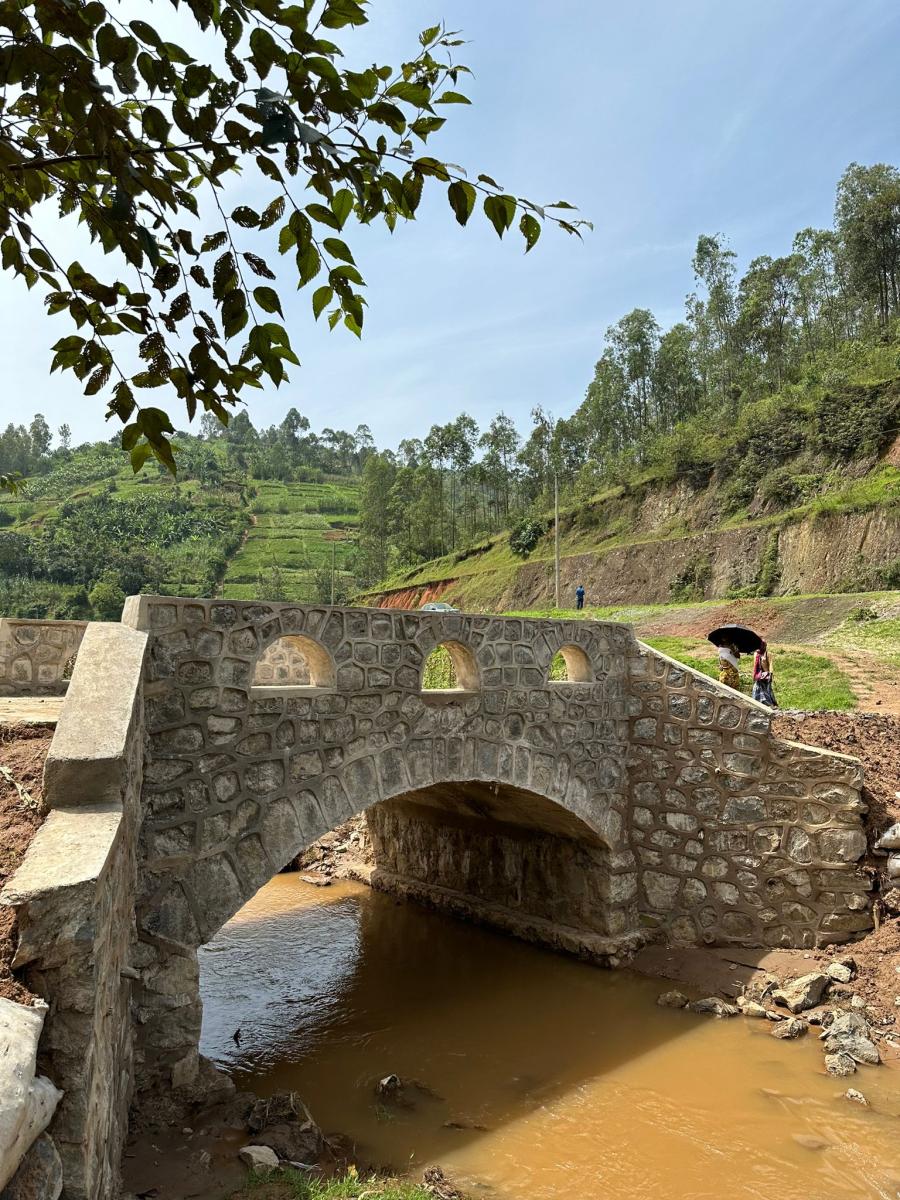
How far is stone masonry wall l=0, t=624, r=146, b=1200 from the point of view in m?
2.72

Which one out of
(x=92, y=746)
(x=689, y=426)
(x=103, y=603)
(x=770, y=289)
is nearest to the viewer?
(x=92, y=746)

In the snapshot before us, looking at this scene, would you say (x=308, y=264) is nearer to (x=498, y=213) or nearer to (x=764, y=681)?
(x=498, y=213)

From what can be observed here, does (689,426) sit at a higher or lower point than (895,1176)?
higher

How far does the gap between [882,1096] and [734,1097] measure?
1.13 metres

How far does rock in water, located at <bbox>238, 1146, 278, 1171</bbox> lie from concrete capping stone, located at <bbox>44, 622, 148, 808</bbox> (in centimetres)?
263

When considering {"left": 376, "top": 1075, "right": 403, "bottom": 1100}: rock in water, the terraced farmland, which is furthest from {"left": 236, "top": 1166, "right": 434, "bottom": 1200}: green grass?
the terraced farmland

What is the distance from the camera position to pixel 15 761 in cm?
429

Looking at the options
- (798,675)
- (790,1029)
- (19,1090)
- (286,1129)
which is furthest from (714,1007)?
(798,675)

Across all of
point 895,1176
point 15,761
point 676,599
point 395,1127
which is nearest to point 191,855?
point 15,761

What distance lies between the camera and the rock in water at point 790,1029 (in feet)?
24.2

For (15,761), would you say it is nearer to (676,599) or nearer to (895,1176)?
(895,1176)

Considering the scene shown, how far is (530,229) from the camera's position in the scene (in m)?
2.33

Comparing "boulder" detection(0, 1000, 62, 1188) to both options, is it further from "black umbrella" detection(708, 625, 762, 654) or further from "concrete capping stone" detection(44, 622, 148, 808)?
"black umbrella" detection(708, 625, 762, 654)

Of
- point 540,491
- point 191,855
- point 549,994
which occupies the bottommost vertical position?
point 549,994
